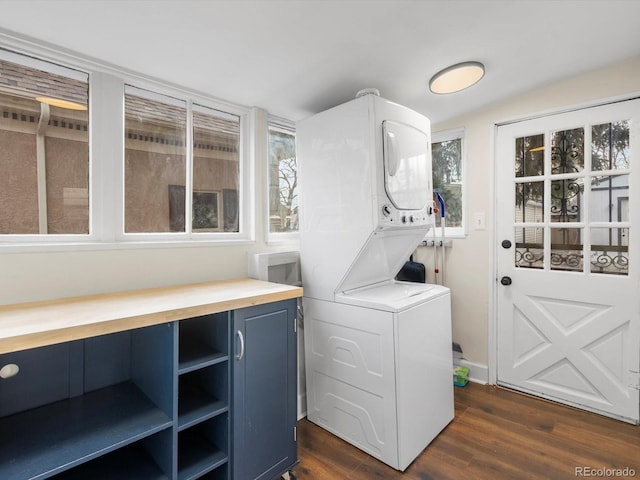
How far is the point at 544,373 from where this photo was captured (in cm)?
247

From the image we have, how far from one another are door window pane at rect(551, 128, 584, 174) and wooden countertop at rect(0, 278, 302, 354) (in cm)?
211

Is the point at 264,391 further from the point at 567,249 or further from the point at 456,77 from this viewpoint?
the point at 567,249

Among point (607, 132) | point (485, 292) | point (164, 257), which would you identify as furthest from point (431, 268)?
point (164, 257)

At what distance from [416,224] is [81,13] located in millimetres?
1893

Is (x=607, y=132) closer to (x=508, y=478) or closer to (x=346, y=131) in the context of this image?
(x=346, y=131)

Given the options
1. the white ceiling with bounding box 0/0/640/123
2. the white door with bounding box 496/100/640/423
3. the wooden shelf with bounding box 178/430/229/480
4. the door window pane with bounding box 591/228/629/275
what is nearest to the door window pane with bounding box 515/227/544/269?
the white door with bounding box 496/100/640/423

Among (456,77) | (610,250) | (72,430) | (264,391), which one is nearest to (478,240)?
(610,250)

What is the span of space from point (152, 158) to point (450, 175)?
2.38 meters

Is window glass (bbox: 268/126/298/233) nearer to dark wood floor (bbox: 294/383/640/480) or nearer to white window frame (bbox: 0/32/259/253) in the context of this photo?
white window frame (bbox: 0/32/259/253)

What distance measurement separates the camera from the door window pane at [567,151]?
2299mm

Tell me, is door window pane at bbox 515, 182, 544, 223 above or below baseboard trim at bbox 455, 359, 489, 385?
above

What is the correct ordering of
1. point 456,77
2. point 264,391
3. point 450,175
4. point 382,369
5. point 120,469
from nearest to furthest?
point 120,469 → point 264,391 → point 382,369 → point 456,77 → point 450,175

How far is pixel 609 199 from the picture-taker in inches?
86.4

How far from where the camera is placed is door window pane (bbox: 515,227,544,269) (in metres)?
2.48
